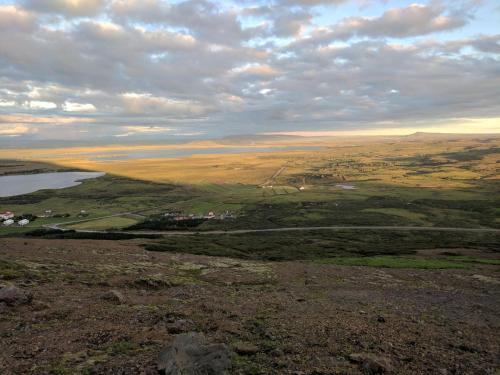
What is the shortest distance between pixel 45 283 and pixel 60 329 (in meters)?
9.13

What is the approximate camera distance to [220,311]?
2094 cm

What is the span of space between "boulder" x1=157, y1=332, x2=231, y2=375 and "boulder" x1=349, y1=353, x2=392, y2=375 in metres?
5.27

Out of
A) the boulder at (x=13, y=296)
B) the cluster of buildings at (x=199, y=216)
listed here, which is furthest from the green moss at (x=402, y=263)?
the cluster of buildings at (x=199, y=216)

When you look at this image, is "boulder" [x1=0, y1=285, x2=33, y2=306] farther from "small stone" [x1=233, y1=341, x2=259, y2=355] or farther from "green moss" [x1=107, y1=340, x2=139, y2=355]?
"small stone" [x1=233, y1=341, x2=259, y2=355]

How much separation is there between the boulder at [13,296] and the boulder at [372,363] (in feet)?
52.5

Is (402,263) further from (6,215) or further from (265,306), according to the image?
(6,215)

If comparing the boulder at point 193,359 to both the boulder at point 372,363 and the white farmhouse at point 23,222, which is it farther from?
the white farmhouse at point 23,222

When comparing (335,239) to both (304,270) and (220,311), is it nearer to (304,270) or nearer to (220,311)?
(304,270)

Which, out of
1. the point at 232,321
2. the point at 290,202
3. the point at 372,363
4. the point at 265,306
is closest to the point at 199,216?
the point at 290,202

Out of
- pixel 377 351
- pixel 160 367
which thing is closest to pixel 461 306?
pixel 377 351

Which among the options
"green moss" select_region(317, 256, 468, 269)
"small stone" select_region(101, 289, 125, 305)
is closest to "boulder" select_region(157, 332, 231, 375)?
"small stone" select_region(101, 289, 125, 305)

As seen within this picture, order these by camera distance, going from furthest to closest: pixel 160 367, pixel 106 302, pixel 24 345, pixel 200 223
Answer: pixel 200 223
pixel 106 302
pixel 24 345
pixel 160 367

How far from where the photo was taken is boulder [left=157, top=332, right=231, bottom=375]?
39.4 feet

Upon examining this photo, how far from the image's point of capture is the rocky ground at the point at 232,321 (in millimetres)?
13734
